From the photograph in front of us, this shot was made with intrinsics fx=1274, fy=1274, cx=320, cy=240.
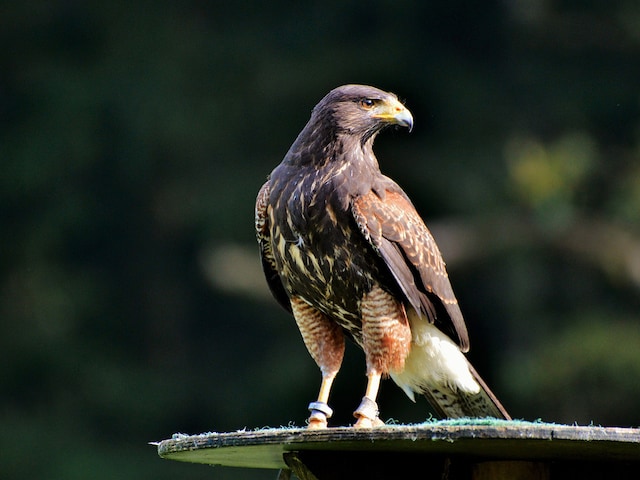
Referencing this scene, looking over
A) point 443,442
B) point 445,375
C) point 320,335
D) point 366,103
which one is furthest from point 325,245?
point 443,442

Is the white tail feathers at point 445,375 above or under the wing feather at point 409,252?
under

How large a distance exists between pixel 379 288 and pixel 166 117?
990cm

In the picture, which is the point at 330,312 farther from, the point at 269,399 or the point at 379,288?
the point at 269,399

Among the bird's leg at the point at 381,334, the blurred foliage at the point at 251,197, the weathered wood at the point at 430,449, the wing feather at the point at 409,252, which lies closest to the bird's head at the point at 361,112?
the wing feather at the point at 409,252

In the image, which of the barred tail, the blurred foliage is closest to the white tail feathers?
the barred tail

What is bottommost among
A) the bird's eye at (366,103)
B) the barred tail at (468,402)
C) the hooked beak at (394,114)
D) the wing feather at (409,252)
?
the barred tail at (468,402)

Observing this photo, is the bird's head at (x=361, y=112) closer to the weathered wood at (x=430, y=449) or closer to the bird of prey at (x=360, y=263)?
the bird of prey at (x=360, y=263)

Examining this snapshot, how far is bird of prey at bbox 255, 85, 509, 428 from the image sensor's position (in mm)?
4203

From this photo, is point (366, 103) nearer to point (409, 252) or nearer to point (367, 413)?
point (409, 252)

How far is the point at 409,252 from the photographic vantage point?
169 inches

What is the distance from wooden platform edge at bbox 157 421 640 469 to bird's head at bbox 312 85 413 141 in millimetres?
1315

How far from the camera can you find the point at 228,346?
14.0m

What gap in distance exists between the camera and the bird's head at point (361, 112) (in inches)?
173

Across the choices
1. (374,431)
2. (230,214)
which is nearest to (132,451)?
(230,214)
